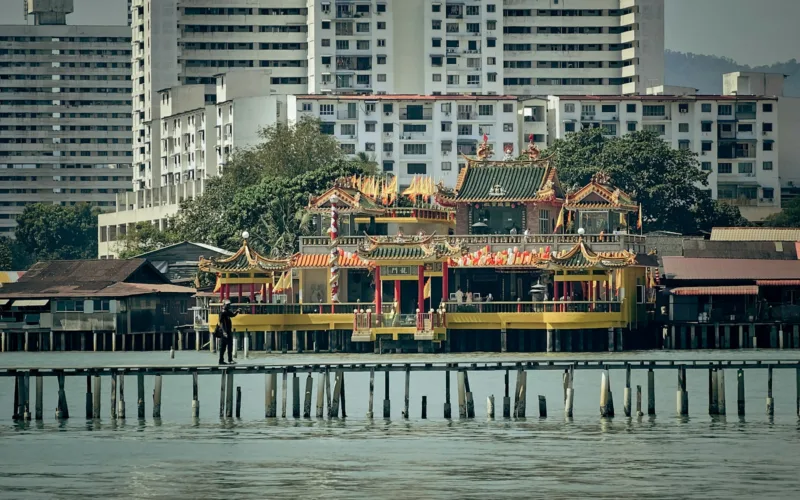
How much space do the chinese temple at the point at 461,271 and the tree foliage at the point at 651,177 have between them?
146 feet

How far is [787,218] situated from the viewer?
18212 centimetres

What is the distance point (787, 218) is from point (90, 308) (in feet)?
268

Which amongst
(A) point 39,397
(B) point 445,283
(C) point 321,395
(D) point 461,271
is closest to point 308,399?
(C) point 321,395

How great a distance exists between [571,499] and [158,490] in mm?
11435

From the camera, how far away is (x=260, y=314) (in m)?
110

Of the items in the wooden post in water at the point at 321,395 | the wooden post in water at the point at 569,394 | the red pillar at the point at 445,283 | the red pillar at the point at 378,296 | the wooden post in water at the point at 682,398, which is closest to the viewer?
the wooden post in water at the point at 569,394

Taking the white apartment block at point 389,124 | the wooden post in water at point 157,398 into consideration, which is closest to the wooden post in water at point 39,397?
the wooden post in water at point 157,398

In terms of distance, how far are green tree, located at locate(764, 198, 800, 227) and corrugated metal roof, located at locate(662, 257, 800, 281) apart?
56.5 meters

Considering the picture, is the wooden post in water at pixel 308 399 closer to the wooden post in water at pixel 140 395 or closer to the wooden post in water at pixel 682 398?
the wooden post in water at pixel 140 395

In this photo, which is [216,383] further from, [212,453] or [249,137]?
[249,137]

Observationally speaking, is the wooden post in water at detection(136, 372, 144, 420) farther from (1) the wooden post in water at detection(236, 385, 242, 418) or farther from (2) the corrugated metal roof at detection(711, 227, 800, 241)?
(2) the corrugated metal roof at detection(711, 227, 800, 241)

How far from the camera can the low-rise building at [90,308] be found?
12131 centimetres

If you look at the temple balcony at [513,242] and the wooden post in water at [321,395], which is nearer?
the wooden post in water at [321,395]

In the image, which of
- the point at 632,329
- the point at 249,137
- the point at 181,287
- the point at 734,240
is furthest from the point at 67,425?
the point at 249,137
